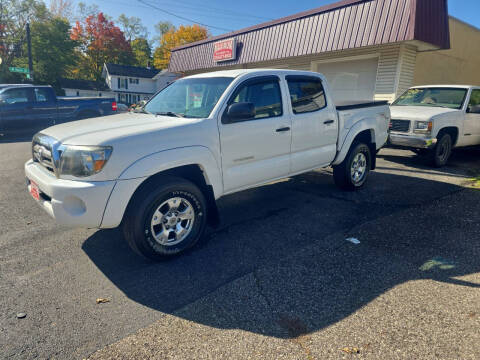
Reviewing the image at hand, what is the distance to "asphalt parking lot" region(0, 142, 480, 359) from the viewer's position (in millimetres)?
2281

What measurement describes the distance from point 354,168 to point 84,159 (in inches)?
175

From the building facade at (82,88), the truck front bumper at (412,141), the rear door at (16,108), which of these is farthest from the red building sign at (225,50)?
the building facade at (82,88)

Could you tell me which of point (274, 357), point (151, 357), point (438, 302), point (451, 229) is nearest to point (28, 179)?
point (151, 357)

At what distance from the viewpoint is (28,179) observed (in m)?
3.63

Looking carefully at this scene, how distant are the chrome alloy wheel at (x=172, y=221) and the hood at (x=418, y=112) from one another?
21.2ft

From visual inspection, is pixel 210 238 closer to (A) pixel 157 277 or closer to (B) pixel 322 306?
(A) pixel 157 277

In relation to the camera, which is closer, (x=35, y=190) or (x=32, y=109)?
(x=35, y=190)

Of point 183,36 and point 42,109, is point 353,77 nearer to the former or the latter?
point 42,109

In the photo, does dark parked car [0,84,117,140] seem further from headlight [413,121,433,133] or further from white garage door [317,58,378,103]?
headlight [413,121,433,133]

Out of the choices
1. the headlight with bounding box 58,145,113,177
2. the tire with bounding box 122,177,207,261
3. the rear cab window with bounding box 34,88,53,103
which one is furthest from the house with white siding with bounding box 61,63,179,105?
the headlight with bounding box 58,145,113,177

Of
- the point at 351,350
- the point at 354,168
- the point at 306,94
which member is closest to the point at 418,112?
the point at 354,168

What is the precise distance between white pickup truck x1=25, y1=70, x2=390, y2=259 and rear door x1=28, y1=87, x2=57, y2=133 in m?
9.50

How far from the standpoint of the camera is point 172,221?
11.2 ft

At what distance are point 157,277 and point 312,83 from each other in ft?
11.7
